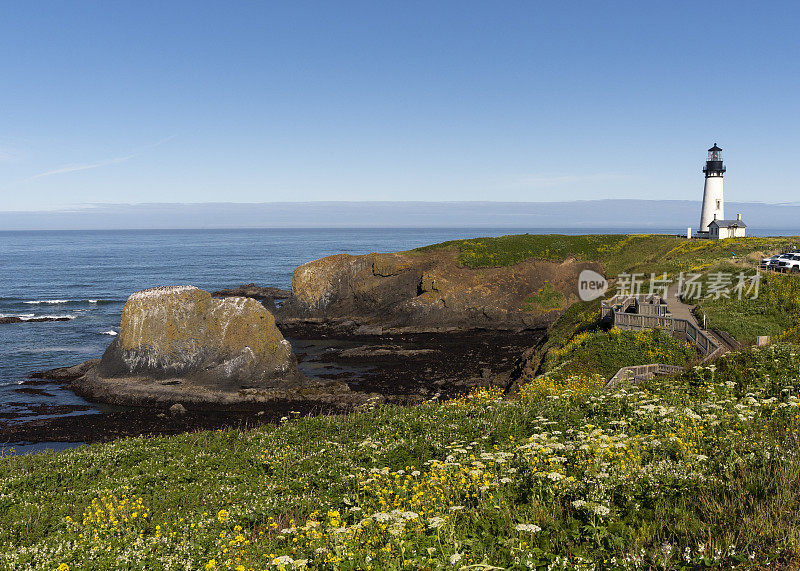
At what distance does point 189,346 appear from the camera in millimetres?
36688

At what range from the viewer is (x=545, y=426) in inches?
500

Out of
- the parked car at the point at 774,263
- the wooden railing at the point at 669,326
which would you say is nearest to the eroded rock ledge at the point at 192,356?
the wooden railing at the point at 669,326

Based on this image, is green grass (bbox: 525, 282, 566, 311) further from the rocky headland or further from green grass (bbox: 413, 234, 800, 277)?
green grass (bbox: 413, 234, 800, 277)

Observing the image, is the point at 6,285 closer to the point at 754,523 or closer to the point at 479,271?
the point at 479,271

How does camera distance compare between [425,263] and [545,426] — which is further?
[425,263]

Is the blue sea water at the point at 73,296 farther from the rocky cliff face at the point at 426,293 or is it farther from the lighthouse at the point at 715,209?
the lighthouse at the point at 715,209

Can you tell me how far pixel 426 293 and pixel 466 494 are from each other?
5154 centimetres

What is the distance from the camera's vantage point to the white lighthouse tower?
72938mm

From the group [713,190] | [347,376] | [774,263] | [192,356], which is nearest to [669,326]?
[774,263]

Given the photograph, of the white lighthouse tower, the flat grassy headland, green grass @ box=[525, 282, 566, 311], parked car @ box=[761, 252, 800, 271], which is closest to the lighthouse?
the white lighthouse tower

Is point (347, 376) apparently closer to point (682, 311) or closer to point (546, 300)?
point (682, 311)

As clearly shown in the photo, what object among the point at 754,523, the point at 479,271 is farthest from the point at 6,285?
the point at 754,523

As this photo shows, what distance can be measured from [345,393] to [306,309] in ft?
95.2

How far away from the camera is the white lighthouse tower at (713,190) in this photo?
239 feet
